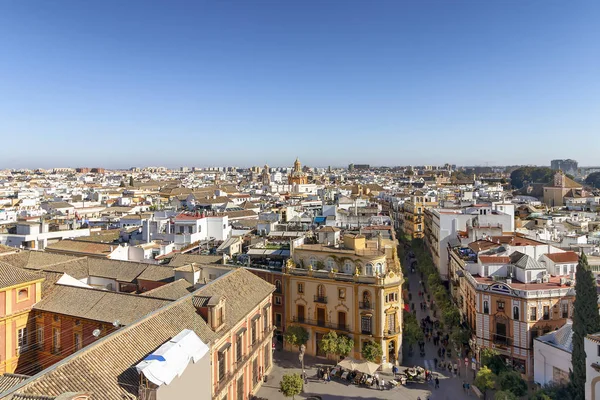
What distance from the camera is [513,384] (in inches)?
945

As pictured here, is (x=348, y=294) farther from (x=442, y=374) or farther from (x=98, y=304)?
(x=98, y=304)

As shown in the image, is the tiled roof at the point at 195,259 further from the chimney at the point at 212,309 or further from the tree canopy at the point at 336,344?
the chimney at the point at 212,309

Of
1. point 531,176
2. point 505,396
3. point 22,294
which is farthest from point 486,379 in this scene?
point 531,176

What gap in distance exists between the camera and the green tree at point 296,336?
103ft

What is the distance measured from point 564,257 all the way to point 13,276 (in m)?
37.2

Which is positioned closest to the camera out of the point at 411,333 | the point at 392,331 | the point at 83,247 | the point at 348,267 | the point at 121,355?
the point at 121,355

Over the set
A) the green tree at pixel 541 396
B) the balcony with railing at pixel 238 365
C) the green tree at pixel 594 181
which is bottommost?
the green tree at pixel 541 396

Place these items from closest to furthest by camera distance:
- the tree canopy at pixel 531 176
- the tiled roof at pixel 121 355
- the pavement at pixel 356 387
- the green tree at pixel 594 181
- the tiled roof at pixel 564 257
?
the tiled roof at pixel 121 355
the pavement at pixel 356 387
the tiled roof at pixel 564 257
the tree canopy at pixel 531 176
the green tree at pixel 594 181

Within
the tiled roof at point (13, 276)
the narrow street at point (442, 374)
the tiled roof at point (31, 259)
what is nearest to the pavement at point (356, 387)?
the narrow street at point (442, 374)

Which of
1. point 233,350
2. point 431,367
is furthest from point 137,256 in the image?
point 431,367

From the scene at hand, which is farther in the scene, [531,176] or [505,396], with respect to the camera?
[531,176]

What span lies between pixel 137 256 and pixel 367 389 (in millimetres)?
24819

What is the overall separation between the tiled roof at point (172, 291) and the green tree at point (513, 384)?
18.7 m

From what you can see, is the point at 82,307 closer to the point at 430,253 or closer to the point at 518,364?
the point at 518,364
